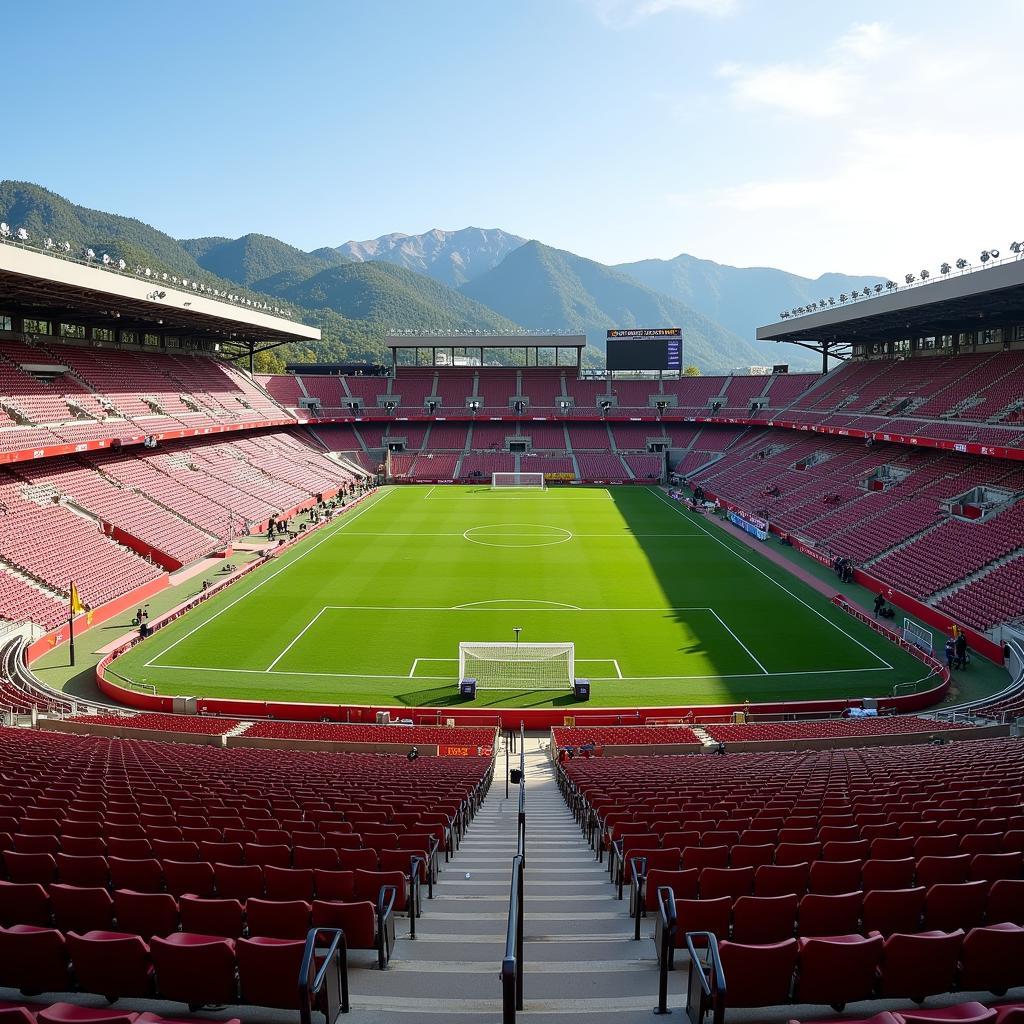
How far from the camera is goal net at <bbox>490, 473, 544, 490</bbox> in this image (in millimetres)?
83188

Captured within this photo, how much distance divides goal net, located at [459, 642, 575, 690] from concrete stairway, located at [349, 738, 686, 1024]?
760 inches

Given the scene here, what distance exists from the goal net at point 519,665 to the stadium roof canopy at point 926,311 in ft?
98.3

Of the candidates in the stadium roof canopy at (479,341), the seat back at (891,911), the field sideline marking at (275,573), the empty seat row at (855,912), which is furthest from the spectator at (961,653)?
the stadium roof canopy at (479,341)

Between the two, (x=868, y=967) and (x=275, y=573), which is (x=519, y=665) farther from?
(x=868, y=967)

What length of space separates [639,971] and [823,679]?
27048 millimetres

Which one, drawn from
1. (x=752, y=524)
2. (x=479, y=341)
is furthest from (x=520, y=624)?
(x=479, y=341)

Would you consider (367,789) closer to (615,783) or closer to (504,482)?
(615,783)

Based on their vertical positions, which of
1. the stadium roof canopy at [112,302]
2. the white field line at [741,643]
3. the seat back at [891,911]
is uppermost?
the stadium roof canopy at [112,302]

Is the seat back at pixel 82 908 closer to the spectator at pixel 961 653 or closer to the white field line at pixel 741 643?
the white field line at pixel 741 643

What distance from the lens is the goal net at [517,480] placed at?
273 ft

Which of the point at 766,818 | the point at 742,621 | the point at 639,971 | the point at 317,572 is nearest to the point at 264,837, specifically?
the point at 639,971

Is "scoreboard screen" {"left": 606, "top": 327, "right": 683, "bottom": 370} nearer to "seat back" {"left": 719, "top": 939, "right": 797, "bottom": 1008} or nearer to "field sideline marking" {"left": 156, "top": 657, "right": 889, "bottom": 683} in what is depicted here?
"field sideline marking" {"left": 156, "top": 657, "right": 889, "bottom": 683}

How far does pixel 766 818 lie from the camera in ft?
34.4

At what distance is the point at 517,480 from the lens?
275 ft
